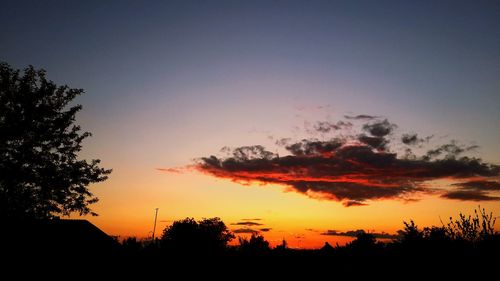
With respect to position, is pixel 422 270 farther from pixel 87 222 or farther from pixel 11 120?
pixel 11 120

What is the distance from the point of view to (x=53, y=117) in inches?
1014

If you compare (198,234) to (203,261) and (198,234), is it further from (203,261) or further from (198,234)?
(203,261)

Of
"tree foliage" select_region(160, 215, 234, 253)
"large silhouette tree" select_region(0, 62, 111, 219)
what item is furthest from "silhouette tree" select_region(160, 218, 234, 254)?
"large silhouette tree" select_region(0, 62, 111, 219)

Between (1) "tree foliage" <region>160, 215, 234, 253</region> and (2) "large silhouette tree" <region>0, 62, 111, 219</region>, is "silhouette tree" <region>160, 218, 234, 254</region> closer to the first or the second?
(1) "tree foliage" <region>160, 215, 234, 253</region>

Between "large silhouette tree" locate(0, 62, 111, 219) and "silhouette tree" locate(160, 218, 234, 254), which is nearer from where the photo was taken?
"large silhouette tree" locate(0, 62, 111, 219)

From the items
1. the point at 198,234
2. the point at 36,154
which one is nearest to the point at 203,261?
the point at 36,154

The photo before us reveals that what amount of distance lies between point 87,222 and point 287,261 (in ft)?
79.3

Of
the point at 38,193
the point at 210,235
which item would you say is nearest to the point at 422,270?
the point at 38,193

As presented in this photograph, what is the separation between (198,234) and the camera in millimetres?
108562

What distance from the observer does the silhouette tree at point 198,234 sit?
338 ft

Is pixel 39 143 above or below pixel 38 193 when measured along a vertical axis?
above

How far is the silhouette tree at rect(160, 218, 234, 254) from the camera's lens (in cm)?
10306

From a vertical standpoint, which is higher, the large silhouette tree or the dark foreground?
the large silhouette tree

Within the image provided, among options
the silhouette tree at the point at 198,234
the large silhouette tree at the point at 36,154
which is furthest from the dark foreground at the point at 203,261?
the silhouette tree at the point at 198,234
